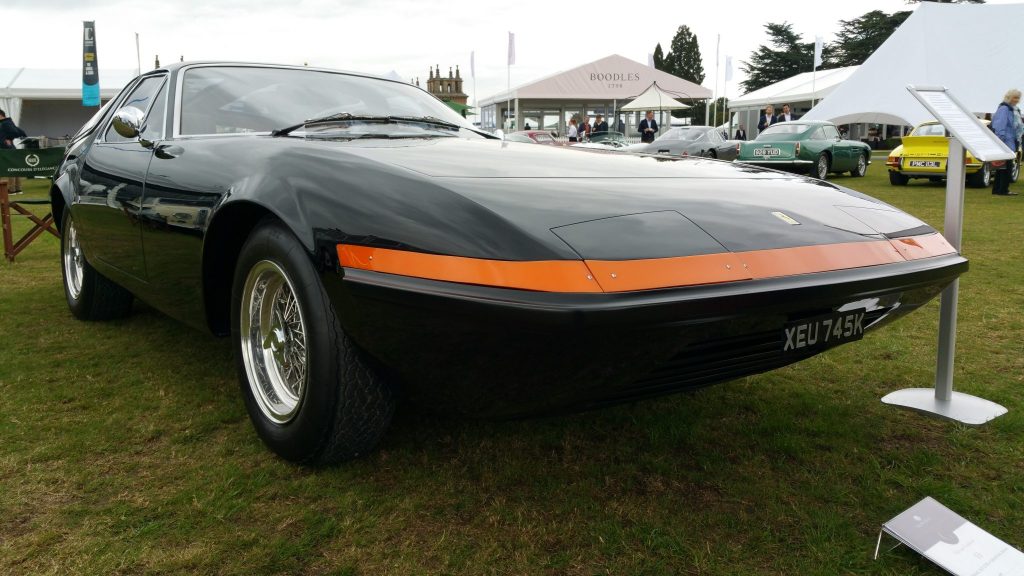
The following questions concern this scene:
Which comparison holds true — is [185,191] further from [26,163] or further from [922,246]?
[26,163]

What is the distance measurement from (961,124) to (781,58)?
6212 cm

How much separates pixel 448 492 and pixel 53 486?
1.10 m

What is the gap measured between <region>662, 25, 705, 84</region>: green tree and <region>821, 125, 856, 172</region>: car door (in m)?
56.6

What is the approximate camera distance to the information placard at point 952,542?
1643 millimetres

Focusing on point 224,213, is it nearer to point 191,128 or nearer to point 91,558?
point 191,128

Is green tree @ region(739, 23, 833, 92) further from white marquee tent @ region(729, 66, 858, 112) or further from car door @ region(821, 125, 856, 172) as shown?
car door @ region(821, 125, 856, 172)

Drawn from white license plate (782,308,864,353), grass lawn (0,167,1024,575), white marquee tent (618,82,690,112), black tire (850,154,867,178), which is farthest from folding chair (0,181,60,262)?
white marquee tent (618,82,690,112)

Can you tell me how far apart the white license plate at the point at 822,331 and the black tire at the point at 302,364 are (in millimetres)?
1014

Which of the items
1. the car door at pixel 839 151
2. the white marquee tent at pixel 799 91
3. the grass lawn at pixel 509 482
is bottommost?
the grass lawn at pixel 509 482

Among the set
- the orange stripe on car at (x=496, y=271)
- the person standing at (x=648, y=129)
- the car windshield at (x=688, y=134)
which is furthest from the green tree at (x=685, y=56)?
the orange stripe on car at (x=496, y=271)

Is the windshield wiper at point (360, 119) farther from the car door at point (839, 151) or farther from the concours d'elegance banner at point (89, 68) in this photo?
the concours d'elegance banner at point (89, 68)

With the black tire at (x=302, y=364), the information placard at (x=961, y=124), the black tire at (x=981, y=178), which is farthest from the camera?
the black tire at (x=981, y=178)

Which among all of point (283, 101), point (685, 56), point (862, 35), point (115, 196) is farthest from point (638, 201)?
point (685, 56)

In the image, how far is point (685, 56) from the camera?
69.6 metres
